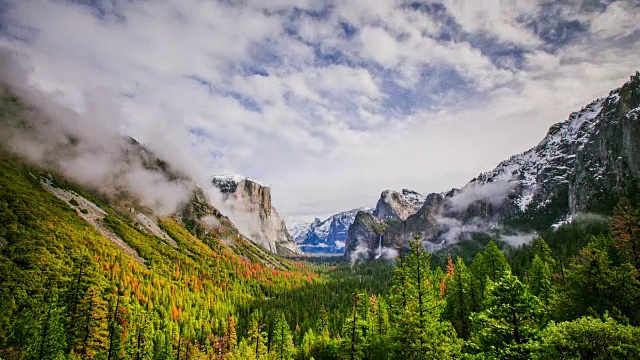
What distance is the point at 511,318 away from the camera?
17.9 meters

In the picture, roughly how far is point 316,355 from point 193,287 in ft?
409

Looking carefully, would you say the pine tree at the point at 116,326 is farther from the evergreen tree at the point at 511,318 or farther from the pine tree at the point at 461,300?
the pine tree at the point at 461,300

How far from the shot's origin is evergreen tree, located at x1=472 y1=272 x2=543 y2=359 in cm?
1716

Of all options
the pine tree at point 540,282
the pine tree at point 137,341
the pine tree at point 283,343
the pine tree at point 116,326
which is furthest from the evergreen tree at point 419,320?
the pine tree at point 137,341

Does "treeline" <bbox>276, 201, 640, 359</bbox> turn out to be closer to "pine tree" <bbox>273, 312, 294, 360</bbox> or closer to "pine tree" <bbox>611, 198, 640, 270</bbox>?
"pine tree" <bbox>611, 198, 640, 270</bbox>

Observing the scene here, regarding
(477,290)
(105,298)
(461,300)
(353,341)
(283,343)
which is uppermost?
(477,290)

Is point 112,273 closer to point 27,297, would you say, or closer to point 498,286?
point 27,297

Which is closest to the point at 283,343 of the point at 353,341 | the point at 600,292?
the point at 353,341

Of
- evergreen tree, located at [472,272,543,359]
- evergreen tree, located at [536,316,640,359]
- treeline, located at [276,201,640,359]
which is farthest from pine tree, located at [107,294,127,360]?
evergreen tree, located at [536,316,640,359]

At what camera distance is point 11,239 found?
108 m

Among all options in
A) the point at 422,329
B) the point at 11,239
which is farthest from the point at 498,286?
the point at 11,239

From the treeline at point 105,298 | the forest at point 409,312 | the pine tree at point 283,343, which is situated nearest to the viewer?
the forest at point 409,312

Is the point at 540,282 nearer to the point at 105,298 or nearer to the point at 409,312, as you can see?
the point at 409,312

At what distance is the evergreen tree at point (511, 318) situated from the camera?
17156 millimetres
